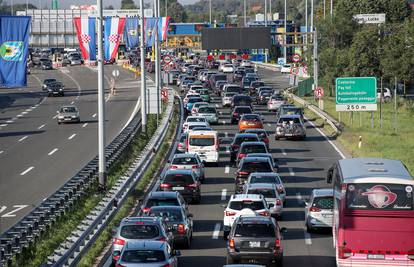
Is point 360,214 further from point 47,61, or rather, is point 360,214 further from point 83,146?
point 47,61

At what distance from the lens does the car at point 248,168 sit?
4047cm

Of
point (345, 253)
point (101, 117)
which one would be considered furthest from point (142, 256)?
point (101, 117)

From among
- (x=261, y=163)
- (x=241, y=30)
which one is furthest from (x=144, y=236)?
(x=241, y=30)

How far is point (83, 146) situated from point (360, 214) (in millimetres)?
34777

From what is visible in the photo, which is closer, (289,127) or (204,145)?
(204,145)

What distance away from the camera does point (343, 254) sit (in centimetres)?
2512

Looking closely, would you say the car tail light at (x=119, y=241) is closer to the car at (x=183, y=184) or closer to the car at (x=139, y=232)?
the car at (x=139, y=232)

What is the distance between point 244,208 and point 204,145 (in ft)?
61.5

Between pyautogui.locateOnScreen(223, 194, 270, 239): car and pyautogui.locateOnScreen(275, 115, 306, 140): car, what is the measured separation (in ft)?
99.3

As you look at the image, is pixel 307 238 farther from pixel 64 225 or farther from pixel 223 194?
pixel 223 194

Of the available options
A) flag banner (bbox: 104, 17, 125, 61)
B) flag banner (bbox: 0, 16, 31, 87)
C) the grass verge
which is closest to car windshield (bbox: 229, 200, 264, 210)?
the grass verge

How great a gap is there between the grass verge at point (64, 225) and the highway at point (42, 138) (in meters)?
2.38

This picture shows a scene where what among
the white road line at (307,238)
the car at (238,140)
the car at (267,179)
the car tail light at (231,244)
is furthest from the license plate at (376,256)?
the car at (238,140)

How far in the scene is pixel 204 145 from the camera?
50188 millimetres
